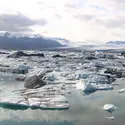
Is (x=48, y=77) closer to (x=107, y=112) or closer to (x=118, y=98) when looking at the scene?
(x=118, y=98)

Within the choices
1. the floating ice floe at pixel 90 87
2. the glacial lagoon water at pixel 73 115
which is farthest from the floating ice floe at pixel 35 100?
the floating ice floe at pixel 90 87

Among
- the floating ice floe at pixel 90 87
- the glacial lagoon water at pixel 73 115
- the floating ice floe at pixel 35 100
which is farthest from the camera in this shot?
the floating ice floe at pixel 90 87

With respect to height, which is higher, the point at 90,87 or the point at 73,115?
the point at 90,87

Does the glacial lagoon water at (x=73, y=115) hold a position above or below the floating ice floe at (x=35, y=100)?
below

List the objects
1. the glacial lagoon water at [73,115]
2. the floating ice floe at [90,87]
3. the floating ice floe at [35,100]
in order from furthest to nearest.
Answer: the floating ice floe at [90,87]
the floating ice floe at [35,100]
the glacial lagoon water at [73,115]

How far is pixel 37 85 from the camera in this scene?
2047 centimetres

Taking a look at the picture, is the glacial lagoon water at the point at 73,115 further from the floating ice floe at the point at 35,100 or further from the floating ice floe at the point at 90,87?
the floating ice floe at the point at 90,87

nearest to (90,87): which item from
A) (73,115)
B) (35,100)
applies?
(35,100)

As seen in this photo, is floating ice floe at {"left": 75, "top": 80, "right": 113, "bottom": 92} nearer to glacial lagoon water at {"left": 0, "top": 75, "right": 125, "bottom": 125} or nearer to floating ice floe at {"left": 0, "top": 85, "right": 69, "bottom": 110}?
glacial lagoon water at {"left": 0, "top": 75, "right": 125, "bottom": 125}

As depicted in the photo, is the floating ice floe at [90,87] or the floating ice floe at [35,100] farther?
the floating ice floe at [90,87]

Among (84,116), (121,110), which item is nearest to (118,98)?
(121,110)

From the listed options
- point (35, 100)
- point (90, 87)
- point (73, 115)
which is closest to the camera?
point (73, 115)

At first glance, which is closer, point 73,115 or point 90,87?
point 73,115

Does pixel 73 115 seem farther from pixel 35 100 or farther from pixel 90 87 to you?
pixel 90 87
